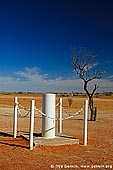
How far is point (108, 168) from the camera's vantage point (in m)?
7.73

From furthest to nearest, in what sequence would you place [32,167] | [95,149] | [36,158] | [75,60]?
[75,60], [95,149], [36,158], [32,167]

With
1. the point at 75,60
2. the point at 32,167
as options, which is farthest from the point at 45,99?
the point at 75,60

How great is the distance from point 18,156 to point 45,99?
303 cm

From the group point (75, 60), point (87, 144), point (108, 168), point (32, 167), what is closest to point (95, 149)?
point (87, 144)

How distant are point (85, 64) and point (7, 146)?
45.8 ft

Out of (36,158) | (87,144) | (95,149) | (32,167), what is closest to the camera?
(32,167)

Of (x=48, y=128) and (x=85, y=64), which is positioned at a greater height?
(x=85, y=64)

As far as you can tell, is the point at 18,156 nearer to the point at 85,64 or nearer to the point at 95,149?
the point at 95,149

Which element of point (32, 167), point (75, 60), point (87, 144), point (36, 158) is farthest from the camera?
point (75, 60)

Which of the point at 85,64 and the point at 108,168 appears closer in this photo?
the point at 108,168

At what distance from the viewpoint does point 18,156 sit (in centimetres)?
888

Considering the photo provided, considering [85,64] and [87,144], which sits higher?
[85,64]

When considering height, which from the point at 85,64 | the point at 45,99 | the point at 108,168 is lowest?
the point at 108,168

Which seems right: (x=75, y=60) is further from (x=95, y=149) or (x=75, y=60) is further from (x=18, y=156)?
(x=18, y=156)
